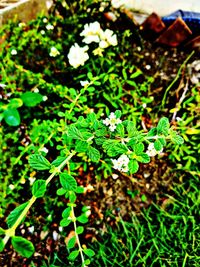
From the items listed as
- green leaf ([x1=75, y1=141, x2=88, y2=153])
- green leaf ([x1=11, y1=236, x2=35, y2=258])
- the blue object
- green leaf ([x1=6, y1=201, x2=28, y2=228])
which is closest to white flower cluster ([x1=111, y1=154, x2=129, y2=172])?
green leaf ([x1=75, y1=141, x2=88, y2=153])

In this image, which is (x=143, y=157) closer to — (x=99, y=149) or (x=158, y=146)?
(x=158, y=146)

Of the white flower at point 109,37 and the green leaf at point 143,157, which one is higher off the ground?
the white flower at point 109,37

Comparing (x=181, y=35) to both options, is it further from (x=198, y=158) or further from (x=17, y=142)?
(x=17, y=142)

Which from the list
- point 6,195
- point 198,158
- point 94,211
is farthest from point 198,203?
point 6,195

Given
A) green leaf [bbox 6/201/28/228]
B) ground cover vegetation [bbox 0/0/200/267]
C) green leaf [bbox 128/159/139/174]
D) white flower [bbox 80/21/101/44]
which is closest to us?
green leaf [bbox 6/201/28/228]

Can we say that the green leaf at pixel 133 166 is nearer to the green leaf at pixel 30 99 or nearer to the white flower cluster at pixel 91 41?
the green leaf at pixel 30 99

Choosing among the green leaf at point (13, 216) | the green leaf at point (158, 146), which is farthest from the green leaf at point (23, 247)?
the green leaf at point (158, 146)

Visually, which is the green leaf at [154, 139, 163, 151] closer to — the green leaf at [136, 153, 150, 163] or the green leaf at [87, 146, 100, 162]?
the green leaf at [136, 153, 150, 163]
